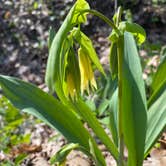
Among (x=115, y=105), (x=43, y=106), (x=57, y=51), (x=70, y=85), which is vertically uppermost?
(x=57, y=51)

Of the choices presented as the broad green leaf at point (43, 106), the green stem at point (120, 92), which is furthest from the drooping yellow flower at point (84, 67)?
the broad green leaf at point (43, 106)

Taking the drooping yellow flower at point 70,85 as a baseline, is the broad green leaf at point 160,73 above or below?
below

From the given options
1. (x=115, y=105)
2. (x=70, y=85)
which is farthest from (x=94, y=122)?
(x=70, y=85)

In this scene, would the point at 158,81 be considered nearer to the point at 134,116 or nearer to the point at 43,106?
the point at 134,116

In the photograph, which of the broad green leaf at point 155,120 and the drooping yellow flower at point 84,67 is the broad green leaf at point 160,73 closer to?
the broad green leaf at point 155,120

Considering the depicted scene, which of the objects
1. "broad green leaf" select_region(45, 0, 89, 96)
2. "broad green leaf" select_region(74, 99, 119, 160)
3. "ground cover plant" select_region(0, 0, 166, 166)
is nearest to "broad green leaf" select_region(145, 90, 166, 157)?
"ground cover plant" select_region(0, 0, 166, 166)

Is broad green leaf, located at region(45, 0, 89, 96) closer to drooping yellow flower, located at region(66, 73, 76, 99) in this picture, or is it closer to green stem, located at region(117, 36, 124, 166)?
drooping yellow flower, located at region(66, 73, 76, 99)

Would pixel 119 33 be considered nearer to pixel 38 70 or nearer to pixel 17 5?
pixel 38 70
